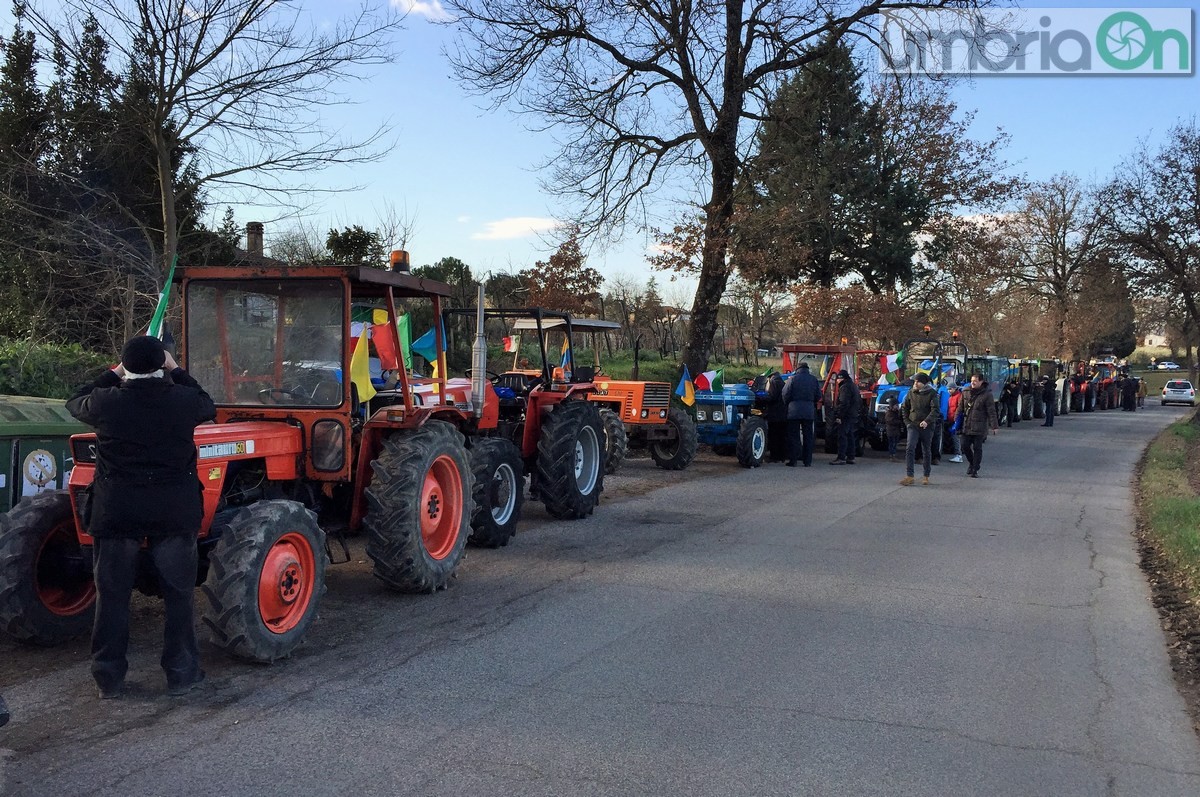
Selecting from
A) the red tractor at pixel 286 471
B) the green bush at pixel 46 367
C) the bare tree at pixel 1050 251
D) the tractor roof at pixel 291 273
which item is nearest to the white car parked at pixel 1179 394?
the bare tree at pixel 1050 251

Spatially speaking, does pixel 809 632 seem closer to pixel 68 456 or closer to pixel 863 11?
pixel 68 456

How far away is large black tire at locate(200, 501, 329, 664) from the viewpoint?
17.3 ft

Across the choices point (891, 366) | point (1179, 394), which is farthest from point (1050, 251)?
point (891, 366)

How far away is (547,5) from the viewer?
19250 millimetres

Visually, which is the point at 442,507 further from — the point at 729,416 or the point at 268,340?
the point at 729,416

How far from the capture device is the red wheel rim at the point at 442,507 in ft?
24.6

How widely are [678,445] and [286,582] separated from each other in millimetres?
10641

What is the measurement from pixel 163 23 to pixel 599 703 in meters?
9.38

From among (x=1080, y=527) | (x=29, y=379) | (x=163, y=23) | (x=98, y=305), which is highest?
(x=163, y=23)

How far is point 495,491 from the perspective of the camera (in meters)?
9.14

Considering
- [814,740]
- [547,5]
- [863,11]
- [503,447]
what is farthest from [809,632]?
[863,11]

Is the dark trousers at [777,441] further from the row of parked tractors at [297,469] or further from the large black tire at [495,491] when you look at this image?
the large black tire at [495,491]

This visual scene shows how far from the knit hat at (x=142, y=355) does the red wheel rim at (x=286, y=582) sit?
1238 millimetres

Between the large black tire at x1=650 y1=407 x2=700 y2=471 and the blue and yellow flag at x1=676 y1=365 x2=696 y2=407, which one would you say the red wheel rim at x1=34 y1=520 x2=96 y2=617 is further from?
the blue and yellow flag at x1=676 y1=365 x2=696 y2=407
